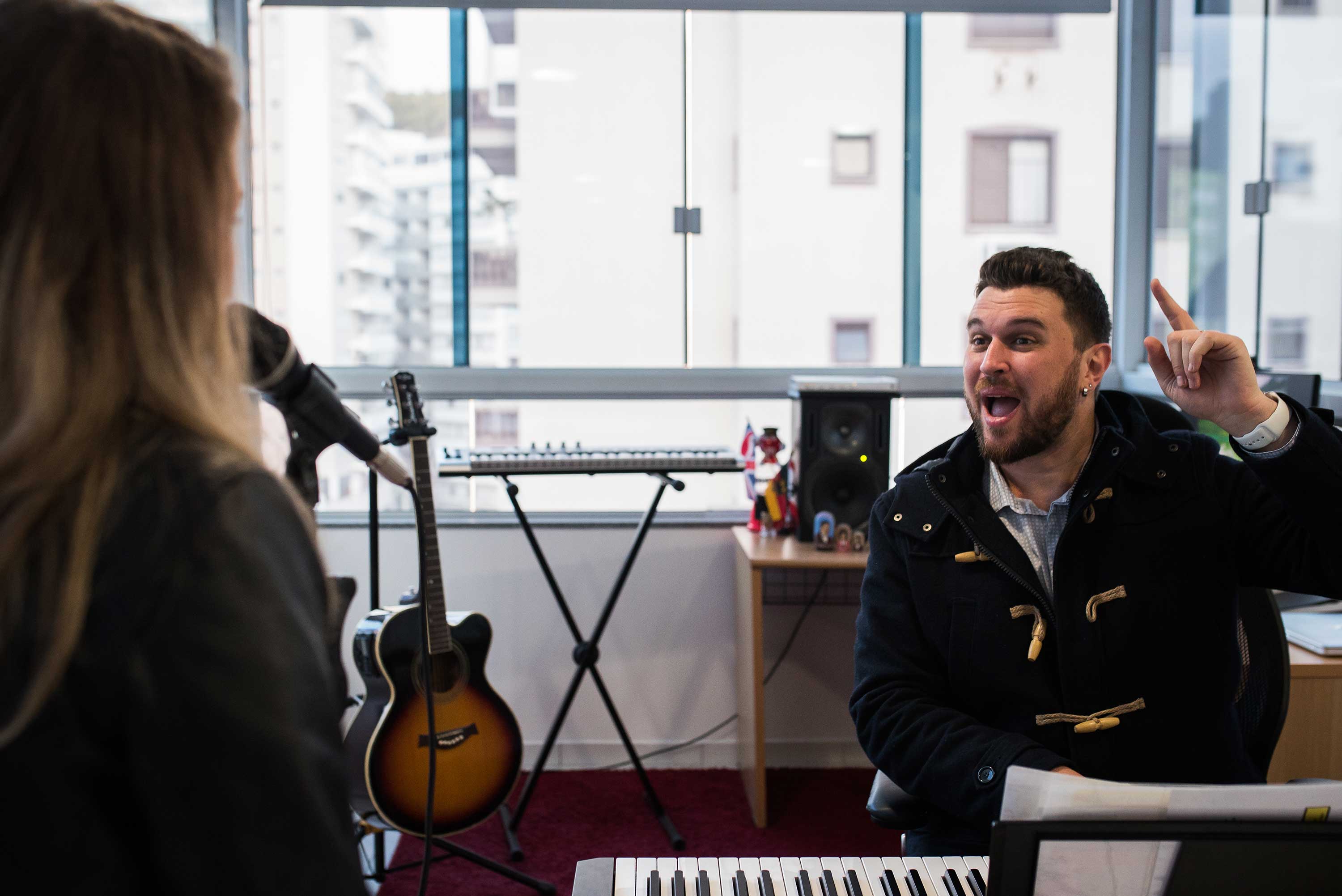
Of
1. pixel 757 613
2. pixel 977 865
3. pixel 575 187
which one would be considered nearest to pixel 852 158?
pixel 575 187

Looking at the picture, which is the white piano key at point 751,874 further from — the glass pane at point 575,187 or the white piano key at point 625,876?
the glass pane at point 575,187

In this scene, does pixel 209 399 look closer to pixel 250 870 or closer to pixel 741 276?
pixel 250 870

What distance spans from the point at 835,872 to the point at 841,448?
6.75 feet

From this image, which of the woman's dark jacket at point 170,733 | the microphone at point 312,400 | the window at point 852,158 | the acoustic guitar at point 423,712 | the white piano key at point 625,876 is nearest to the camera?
the woman's dark jacket at point 170,733

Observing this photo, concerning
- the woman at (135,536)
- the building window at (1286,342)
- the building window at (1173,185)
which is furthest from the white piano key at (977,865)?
the building window at (1173,185)

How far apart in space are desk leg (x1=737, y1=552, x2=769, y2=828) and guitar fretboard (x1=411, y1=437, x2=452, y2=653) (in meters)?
0.90

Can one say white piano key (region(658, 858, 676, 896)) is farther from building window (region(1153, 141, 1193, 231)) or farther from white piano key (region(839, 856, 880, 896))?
building window (region(1153, 141, 1193, 231))

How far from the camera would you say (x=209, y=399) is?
598 millimetres

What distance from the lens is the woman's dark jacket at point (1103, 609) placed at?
62.6 inches

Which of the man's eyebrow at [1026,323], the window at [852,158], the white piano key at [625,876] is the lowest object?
the white piano key at [625,876]

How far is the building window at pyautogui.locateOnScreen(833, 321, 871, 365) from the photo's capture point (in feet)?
12.2

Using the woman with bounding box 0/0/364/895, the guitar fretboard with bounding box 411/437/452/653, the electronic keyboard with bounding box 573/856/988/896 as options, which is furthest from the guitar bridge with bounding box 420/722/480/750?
the woman with bounding box 0/0/364/895

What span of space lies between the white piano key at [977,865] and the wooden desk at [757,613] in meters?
1.55

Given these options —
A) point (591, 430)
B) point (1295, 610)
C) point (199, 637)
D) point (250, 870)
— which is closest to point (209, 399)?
point (199, 637)
